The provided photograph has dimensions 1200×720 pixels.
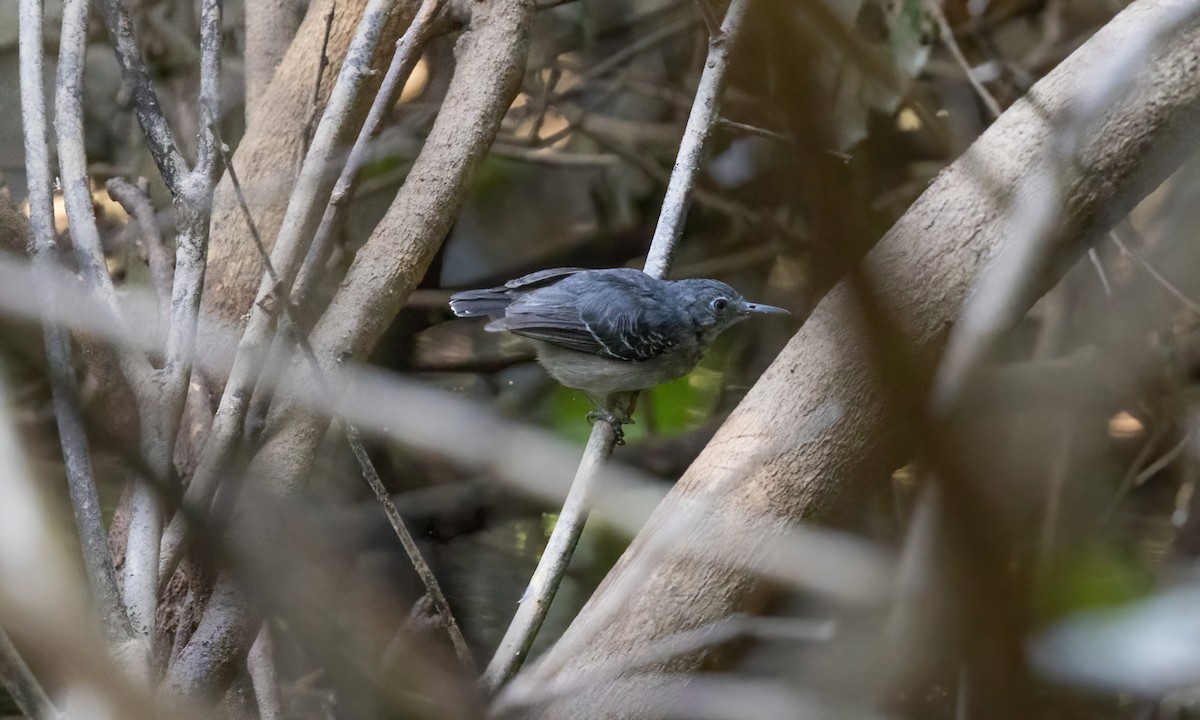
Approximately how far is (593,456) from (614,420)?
288mm

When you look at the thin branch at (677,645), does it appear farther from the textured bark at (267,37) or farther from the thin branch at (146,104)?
the textured bark at (267,37)

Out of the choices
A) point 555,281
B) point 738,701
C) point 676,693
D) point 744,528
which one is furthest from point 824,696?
point 555,281

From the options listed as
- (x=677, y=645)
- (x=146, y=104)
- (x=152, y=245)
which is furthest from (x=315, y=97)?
(x=677, y=645)

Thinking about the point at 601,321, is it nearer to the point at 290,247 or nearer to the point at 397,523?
the point at 290,247

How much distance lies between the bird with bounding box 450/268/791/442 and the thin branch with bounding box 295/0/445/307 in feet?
2.03

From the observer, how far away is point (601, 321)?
3.41 metres

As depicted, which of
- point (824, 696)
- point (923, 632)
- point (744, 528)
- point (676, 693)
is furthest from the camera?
point (744, 528)

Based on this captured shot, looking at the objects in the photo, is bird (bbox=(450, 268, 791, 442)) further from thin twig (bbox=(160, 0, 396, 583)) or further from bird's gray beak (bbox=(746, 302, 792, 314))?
thin twig (bbox=(160, 0, 396, 583))

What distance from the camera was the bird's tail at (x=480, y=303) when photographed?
11.2 ft

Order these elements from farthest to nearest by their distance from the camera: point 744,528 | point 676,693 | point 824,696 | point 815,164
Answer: point 744,528
point 676,693
point 824,696
point 815,164

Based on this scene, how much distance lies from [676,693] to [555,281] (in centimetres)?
195

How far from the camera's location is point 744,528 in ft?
7.38

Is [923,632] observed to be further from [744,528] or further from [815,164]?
[744,528]

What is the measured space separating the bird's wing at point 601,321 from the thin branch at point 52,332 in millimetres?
1408
